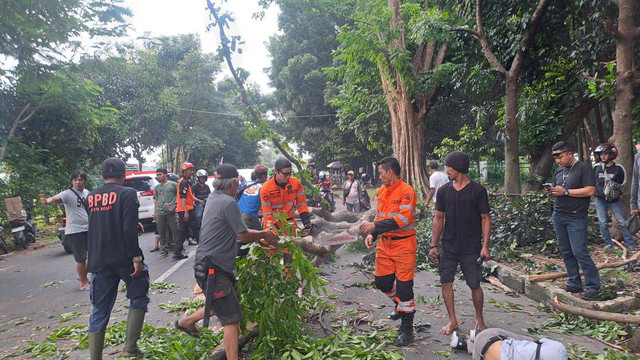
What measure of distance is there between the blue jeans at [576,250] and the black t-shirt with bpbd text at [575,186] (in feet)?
0.26

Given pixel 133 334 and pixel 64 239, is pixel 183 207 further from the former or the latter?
pixel 133 334

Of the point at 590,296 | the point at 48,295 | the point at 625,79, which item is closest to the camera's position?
the point at 590,296

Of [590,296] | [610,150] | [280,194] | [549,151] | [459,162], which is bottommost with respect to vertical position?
[590,296]

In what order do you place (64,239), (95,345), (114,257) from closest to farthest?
1. (95,345)
2. (114,257)
3. (64,239)

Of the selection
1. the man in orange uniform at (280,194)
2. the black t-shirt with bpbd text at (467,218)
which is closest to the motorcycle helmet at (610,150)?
the black t-shirt with bpbd text at (467,218)

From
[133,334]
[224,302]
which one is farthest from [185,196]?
[224,302]

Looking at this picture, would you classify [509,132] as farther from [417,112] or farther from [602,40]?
[417,112]

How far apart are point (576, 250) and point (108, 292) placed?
508 cm

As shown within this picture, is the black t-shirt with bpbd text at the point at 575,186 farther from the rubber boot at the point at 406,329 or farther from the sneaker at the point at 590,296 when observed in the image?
the rubber boot at the point at 406,329

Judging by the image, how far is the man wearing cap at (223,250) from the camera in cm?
318

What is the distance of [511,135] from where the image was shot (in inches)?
315

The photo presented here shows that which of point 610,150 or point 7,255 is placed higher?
point 610,150

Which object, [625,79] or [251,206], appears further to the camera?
[625,79]

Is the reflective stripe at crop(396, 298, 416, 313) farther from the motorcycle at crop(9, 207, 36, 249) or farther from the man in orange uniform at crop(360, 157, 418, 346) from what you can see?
the motorcycle at crop(9, 207, 36, 249)
